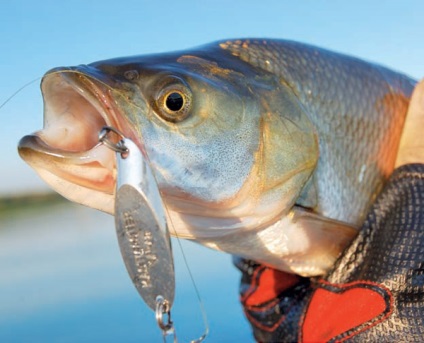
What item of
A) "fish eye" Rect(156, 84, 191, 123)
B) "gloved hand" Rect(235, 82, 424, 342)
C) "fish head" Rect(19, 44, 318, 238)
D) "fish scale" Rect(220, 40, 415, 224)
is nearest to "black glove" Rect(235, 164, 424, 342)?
"gloved hand" Rect(235, 82, 424, 342)

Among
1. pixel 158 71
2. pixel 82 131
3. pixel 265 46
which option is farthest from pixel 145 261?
pixel 265 46

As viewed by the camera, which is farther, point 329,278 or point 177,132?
point 329,278

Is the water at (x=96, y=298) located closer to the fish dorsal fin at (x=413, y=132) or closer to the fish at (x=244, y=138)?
the fish at (x=244, y=138)

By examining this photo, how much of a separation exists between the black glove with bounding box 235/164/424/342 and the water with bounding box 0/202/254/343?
1.44 metres

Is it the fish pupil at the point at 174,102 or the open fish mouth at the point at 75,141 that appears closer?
the open fish mouth at the point at 75,141

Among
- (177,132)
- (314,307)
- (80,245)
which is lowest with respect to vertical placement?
(80,245)

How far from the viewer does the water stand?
156 inches

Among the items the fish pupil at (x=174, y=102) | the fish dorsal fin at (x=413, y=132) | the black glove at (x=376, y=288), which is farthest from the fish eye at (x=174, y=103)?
the fish dorsal fin at (x=413, y=132)

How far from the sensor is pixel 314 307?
85.0 inches

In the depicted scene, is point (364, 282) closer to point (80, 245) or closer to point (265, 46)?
point (265, 46)

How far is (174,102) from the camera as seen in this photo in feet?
5.74

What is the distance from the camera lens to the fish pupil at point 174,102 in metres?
1.74

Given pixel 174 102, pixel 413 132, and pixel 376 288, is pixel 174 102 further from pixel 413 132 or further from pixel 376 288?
pixel 413 132

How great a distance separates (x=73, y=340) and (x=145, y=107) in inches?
109
